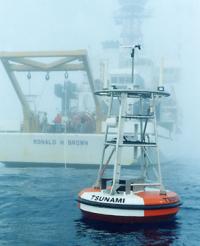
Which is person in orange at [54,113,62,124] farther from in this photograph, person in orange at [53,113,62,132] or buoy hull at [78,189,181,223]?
buoy hull at [78,189,181,223]

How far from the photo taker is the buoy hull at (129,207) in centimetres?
1722

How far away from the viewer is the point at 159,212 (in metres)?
17.6

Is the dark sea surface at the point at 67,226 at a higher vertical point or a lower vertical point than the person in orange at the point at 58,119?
lower

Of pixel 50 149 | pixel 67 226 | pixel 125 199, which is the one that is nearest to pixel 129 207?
pixel 125 199

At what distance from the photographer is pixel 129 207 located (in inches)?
674

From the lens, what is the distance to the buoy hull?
17.2 meters

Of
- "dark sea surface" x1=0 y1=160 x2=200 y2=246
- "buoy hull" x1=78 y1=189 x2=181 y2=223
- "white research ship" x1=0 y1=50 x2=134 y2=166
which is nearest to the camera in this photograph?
"dark sea surface" x1=0 y1=160 x2=200 y2=246

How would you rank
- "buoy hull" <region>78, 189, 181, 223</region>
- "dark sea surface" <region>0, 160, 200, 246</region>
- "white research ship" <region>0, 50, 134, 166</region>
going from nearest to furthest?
"dark sea surface" <region>0, 160, 200, 246</region>, "buoy hull" <region>78, 189, 181, 223</region>, "white research ship" <region>0, 50, 134, 166</region>

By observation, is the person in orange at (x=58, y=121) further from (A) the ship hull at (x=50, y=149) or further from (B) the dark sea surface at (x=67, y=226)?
(B) the dark sea surface at (x=67, y=226)

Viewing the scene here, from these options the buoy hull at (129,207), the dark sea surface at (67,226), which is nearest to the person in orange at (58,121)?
the dark sea surface at (67,226)

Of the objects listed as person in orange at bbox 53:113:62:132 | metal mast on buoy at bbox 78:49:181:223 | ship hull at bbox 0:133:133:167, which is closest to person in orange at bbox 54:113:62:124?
person in orange at bbox 53:113:62:132

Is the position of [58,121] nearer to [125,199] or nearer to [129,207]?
[125,199]

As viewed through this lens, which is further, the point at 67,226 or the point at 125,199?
the point at 125,199

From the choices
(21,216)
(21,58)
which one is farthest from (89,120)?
(21,216)
